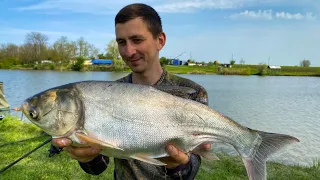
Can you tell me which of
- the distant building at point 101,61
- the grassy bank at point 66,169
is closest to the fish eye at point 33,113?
the grassy bank at point 66,169

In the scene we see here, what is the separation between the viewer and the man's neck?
2.72m

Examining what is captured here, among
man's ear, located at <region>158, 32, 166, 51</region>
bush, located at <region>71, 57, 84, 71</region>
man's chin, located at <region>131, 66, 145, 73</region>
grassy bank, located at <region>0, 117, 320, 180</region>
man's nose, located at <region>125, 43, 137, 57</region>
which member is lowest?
grassy bank, located at <region>0, 117, 320, 180</region>

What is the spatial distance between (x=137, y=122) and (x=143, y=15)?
979mm

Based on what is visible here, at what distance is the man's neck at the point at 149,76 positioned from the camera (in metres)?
2.72

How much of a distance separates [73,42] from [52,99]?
85.3 m

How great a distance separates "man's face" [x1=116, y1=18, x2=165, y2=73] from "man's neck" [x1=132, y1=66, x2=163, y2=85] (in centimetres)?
5

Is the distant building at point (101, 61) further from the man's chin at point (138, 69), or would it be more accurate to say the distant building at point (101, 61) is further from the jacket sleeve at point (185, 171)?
the jacket sleeve at point (185, 171)

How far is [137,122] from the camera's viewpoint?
212 centimetres

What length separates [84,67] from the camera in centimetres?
7544

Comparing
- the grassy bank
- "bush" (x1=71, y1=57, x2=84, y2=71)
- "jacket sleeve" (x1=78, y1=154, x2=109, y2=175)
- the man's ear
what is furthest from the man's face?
"bush" (x1=71, y1=57, x2=84, y2=71)

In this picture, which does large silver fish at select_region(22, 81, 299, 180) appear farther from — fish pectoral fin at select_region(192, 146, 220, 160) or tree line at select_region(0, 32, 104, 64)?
tree line at select_region(0, 32, 104, 64)

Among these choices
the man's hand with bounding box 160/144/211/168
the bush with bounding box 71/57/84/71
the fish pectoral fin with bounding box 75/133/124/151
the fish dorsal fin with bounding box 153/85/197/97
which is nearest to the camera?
the fish pectoral fin with bounding box 75/133/124/151

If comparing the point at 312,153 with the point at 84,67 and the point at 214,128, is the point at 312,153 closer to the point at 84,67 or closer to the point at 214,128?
the point at 214,128

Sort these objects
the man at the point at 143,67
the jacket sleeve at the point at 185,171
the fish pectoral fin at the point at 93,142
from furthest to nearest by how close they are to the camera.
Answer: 1. the man at the point at 143,67
2. the jacket sleeve at the point at 185,171
3. the fish pectoral fin at the point at 93,142
